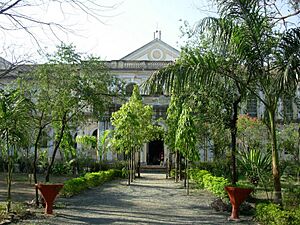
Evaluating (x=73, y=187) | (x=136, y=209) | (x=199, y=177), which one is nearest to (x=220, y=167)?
(x=199, y=177)

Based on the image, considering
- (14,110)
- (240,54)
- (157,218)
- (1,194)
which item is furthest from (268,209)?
(1,194)

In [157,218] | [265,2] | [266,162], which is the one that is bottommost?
[157,218]

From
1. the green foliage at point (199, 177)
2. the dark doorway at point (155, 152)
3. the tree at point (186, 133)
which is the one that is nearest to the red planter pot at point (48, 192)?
the tree at point (186, 133)

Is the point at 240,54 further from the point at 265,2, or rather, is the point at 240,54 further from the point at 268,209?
the point at 268,209

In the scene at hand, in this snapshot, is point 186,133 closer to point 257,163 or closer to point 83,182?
point 83,182

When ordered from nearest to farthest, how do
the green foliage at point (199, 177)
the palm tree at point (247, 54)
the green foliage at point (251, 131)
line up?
the palm tree at point (247, 54) < the green foliage at point (199, 177) < the green foliage at point (251, 131)

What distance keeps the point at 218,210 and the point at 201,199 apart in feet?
10.3

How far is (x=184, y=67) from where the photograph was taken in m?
10.0

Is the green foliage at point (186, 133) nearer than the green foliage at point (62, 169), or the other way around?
the green foliage at point (186, 133)

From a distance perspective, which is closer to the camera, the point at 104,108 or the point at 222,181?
the point at 104,108

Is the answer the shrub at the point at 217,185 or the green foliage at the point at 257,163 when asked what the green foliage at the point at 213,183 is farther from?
the green foliage at the point at 257,163

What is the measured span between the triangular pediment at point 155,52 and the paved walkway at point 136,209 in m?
21.7

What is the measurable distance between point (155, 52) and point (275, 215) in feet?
98.2

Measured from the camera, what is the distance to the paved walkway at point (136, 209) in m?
10.4
